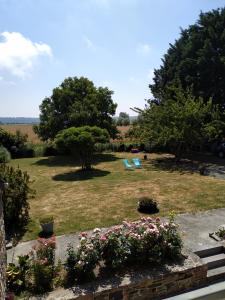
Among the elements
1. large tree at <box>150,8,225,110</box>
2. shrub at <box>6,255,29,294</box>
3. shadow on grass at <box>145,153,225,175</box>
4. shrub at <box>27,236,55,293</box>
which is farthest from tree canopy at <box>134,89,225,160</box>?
shrub at <box>6,255,29,294</box>

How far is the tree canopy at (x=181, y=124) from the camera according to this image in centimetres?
2191

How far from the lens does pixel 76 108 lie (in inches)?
1018

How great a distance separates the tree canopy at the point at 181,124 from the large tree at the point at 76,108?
4260 mm

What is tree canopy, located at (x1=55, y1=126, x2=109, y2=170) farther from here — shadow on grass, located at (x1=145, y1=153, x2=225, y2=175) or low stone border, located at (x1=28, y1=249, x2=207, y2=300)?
low stone border, located at (x1=28, y1=249, x2=207, y2=300)

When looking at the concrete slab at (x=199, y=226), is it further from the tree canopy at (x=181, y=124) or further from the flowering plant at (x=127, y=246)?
the tree canopy at (x=181, y=124)

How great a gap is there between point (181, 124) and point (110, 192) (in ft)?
32.8

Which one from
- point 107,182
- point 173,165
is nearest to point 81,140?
point 107,182

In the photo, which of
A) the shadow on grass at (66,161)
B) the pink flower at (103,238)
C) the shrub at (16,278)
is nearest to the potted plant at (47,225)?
the shrub at (16,278)

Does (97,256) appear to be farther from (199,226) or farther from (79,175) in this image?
(79,175)

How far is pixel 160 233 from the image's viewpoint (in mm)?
7207

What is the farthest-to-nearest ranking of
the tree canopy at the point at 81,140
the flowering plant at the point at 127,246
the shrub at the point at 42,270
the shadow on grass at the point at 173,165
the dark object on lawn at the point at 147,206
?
the shadow on grass at the point at 173,165 < the tree canopy at the point at 81,140 < the dark object on lawn at the point at 147,206 < the flowering plant at the point at 127,246 < the shrub at the point at 42,270

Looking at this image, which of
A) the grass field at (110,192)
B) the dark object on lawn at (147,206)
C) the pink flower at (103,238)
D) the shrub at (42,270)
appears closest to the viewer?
the shrub at (42,270)

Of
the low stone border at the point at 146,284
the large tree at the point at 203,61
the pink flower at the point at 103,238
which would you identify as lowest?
the low stone border at the point at 146,284

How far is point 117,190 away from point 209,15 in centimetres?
2106
